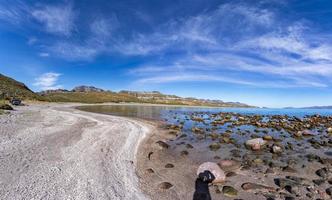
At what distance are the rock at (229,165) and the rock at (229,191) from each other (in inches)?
122

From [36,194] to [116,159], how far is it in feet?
18.4

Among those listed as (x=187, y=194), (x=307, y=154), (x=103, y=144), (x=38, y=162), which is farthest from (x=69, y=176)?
(x=307, y=154)

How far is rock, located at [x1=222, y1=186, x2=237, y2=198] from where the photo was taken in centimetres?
930

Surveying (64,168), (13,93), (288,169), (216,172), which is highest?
(13,93)

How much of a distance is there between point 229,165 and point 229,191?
13.7 ft

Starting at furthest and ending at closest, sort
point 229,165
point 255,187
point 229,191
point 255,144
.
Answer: point 255,144 < point 229,165 < point 255,187 < point 229,191

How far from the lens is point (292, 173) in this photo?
1213 centimetres

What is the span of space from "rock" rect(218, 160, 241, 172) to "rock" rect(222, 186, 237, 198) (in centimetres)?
310

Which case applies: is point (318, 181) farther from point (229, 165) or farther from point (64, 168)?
point (64, 168)

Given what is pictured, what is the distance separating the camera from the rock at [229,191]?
9305 millimetres

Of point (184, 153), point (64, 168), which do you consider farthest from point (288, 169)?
point (64, 168)

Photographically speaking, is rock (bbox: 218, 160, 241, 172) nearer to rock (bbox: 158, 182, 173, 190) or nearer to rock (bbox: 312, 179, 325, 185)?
rock (bbox: 312, 179, 325, 185)

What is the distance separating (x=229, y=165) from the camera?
13.4 meters

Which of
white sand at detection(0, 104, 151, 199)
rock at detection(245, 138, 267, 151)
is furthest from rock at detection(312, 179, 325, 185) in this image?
white sand at detection(0, 104, 151, 199)
